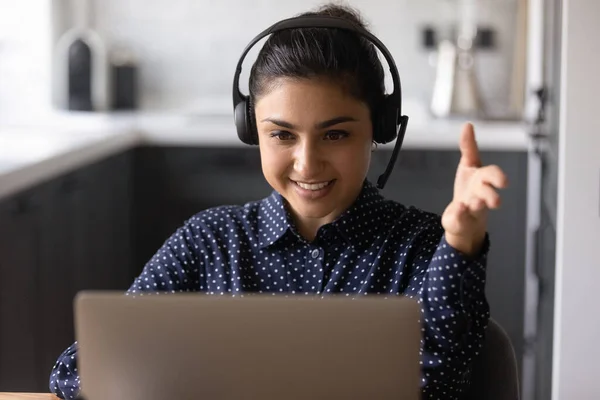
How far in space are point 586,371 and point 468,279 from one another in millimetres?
1102

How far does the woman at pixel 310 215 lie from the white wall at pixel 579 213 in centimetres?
71

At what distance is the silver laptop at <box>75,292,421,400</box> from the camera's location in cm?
89

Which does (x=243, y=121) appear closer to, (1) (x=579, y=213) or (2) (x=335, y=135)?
(2) (x=335, y=135)

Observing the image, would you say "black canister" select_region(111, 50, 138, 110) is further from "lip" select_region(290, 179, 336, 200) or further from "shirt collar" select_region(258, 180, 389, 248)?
"lip" select_region(290, 179, 336, 200)

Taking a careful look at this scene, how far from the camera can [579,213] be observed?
212 cm

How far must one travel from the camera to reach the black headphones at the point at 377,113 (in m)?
1.41

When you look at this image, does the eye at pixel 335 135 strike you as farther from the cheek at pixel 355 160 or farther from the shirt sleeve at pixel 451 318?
the shirt sleeve at pixel 451 318

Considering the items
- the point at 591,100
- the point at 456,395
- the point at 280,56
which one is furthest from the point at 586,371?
the point at 280,56

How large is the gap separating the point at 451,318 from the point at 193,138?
2.13 metres

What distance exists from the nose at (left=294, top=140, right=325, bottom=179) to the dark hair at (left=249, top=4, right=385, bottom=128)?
0.11 metres

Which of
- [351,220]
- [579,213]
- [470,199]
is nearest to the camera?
[470,199]

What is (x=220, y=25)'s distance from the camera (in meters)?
3.70

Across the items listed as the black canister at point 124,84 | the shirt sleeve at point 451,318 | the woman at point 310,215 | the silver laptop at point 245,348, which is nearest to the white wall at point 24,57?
the black canister at point 124,84

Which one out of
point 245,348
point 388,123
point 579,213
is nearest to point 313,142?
point 388,123
